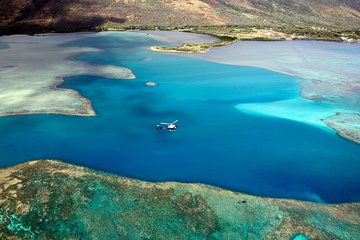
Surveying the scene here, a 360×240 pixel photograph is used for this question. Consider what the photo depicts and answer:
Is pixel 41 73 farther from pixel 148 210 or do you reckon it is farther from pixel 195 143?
pixel 148 210

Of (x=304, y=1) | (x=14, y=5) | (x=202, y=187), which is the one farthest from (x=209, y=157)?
(x=304, y=1)

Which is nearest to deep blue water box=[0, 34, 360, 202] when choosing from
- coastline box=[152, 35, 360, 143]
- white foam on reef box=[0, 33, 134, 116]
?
white foam on reef box=[0, 33, 134, 116]

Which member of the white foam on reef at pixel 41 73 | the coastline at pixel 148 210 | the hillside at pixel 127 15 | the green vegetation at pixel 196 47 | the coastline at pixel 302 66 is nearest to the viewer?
the coastline at pixel 148 210

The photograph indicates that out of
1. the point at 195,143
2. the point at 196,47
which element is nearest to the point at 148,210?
the point at 195,143

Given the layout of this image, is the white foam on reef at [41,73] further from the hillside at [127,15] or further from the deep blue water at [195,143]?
the hillside at [127,15]

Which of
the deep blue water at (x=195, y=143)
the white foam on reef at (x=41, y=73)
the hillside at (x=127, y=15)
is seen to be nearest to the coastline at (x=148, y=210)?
the deep blue water at (x=195, y=143)

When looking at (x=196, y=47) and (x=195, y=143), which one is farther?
(x=196, y=47)

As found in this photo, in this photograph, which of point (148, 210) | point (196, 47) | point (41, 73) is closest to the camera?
point (148, 210)
